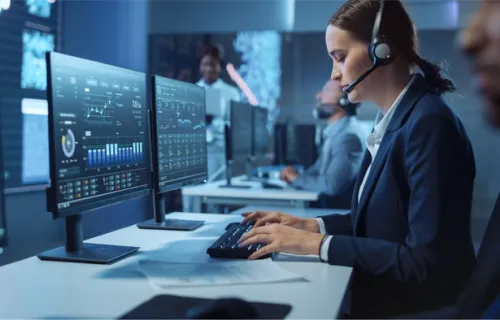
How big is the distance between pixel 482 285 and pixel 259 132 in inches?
107

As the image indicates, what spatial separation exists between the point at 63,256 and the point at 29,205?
2396 millimetres

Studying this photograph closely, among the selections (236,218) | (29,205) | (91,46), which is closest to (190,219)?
(236,218)

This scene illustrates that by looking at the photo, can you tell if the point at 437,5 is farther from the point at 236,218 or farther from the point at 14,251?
the point at 14,251

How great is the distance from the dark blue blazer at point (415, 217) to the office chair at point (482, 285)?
2 centimetres

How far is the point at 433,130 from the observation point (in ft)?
3.51

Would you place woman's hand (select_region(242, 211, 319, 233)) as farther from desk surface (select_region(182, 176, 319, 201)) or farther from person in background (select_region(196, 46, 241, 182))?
person in background (select_region(196, 46, 241, 182))

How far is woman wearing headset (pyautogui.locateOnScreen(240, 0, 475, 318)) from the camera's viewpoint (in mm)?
1041

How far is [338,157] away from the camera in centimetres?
274

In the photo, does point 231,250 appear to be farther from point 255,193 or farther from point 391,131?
point 255,193

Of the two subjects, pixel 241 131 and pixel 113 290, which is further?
pixel 241 131

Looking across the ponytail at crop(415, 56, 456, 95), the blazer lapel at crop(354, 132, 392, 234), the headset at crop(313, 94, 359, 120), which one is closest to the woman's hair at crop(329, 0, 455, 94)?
the ponytail at crop(415, 56, 456, 95)

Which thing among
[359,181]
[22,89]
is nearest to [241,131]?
[22,89]

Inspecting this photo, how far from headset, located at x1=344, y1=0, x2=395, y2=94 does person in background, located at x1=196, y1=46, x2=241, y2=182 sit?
206 centimetres

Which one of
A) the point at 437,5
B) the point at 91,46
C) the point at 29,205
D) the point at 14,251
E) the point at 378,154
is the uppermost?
the point at 437,5
